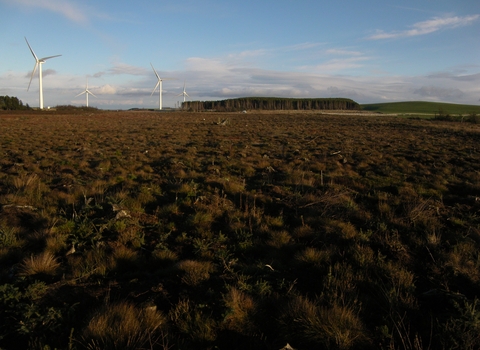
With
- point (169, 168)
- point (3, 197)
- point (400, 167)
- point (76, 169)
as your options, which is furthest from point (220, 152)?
point (3, 197)

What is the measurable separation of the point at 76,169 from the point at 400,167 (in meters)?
12.1

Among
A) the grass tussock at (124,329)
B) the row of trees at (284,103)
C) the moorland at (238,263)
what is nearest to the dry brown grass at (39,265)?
the moorland at (238,263)

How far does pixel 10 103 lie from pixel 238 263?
93299mm

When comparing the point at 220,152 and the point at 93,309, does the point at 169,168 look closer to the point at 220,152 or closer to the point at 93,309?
the point at 220,152

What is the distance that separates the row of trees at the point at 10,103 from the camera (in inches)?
2903

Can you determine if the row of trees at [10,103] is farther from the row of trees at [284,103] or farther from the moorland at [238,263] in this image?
the row of trees at [284,103]

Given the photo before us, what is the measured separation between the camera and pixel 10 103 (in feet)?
250

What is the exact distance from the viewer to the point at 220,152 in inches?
604

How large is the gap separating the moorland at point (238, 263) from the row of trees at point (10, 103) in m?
82.3

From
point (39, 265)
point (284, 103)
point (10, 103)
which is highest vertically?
point (284, 103)

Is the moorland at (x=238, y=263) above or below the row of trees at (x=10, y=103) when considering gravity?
below

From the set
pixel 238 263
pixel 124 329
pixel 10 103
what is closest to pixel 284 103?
pixel 10 103

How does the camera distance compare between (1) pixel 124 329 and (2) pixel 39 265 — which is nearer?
(1) pixel 124 329

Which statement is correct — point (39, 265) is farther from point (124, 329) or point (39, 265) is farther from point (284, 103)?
point (284, 103)
